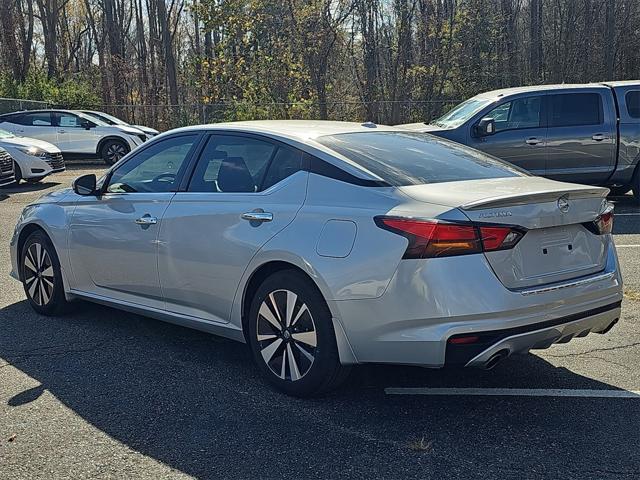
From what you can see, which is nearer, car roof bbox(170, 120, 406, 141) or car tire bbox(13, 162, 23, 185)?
car roof bbox(170, 120, 406, 141)

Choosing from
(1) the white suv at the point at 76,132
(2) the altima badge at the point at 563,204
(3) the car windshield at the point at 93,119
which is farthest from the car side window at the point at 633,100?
(3) the car windshield at the point at 93,119

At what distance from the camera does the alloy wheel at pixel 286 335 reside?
4094mm

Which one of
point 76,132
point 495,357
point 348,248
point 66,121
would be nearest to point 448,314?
point 495,357

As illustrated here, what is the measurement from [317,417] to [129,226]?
2.07m

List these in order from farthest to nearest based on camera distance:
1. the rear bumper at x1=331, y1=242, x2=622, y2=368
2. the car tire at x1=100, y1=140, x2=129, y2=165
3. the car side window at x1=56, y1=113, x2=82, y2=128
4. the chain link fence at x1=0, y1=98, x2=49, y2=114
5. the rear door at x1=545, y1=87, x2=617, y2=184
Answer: the chain link fence at x1=0, y1=98, x2=49, y2=114, the car side window at x1=56, y1=113, x2=82, y2=128, the car tire at x1=100, y1=140, x2=129, y2=165, the rear door at x1=545, y1=87, x2=617, y2=184, the rear bumper at x1=331, y1=242, x2=622, y2=368

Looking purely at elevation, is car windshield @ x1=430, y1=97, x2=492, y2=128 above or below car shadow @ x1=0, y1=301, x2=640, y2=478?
above

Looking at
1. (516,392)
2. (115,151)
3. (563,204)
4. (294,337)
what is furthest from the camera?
(115,151)

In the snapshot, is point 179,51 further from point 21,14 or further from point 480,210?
point 480,210

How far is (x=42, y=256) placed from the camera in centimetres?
605

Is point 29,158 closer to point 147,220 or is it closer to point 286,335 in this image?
point 147,220

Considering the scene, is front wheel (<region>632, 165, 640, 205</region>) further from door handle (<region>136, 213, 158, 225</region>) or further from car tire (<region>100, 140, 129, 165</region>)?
car tire (<region>100, 140, 129, 165</region>)

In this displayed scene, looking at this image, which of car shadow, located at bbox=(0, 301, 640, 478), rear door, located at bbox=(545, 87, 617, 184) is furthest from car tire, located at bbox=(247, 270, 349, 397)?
rear door, located at bbox=(545, 87, 617, 184)

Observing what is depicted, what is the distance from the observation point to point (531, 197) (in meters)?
3.82

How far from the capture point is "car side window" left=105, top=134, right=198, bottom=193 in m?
5.11
